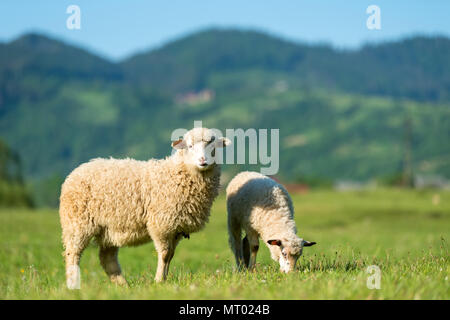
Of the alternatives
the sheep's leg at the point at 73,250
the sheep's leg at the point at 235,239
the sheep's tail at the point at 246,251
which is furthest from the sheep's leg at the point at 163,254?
the sheep's tail at the point at 246,251

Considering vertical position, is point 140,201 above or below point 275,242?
above

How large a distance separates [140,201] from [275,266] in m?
2.54

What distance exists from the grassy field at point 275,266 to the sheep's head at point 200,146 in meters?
1.70

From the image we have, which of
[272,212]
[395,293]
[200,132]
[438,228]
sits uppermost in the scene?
[200,132]

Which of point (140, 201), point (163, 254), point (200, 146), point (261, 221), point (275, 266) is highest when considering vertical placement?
point (200, 146)

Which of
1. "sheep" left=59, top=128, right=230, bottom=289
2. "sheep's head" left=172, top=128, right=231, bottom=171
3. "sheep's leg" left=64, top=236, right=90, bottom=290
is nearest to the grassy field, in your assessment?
"sheep's leg" left=64, top=236, right=90, bottom=290

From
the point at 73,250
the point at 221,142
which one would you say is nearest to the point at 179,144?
the point at 221,142

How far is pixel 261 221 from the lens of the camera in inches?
399

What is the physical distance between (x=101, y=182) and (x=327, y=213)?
3568cm

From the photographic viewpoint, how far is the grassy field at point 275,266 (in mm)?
6465

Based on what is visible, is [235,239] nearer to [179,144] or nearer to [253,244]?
[253,244]
